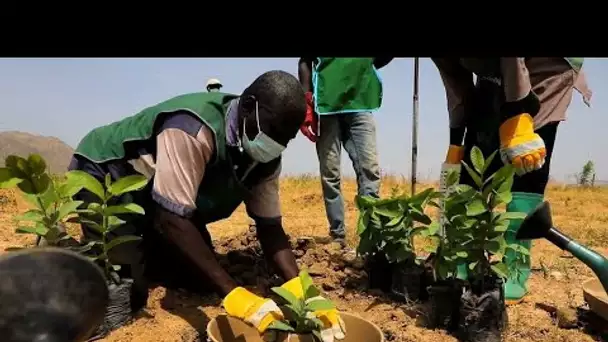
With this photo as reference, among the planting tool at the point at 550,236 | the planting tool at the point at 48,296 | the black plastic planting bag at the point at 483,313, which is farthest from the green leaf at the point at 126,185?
the planting tool at the point at 48,296

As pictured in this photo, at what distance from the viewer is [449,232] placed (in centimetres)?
238

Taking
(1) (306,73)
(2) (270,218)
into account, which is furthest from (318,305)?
(1) (306,73)

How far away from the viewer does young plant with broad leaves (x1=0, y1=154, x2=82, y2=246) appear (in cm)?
212

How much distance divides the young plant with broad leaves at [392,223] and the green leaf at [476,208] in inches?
9.5

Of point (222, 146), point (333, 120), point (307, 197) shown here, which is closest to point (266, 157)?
point (222, 146)

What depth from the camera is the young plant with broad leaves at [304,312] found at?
6.83ft

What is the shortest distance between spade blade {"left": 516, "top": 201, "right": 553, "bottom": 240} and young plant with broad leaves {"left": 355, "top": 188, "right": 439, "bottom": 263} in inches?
39.6

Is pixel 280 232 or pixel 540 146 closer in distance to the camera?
pixel 540 146

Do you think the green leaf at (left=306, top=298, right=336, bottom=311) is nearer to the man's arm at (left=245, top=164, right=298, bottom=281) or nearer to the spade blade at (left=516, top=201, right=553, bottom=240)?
the man's arm at (left=245, top=164, right=298, bottom=281)

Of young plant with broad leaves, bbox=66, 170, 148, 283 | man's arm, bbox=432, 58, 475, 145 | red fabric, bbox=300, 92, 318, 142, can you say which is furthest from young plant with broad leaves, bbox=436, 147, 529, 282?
red fabric, bbox=300, 92, 318, 142

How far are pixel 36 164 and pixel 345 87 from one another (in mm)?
2082

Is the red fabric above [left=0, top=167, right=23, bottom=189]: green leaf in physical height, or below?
below

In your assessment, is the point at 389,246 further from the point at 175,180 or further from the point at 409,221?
the point at 175,180
